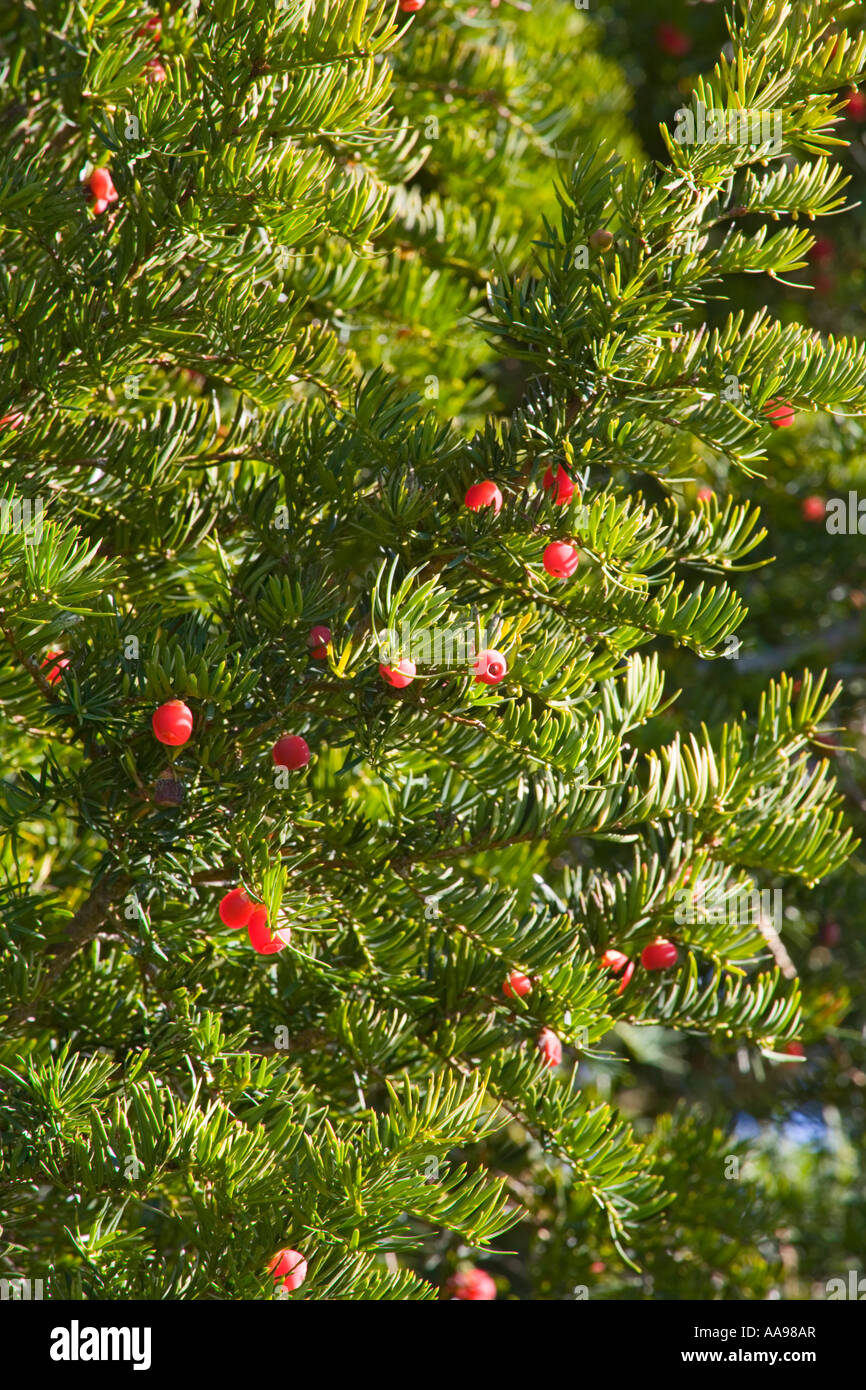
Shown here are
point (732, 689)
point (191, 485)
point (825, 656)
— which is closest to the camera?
point (191, 485)

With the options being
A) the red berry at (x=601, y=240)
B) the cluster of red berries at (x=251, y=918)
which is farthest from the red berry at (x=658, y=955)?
the red berry at (x=601, y=240)

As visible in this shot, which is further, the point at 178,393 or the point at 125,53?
the point at 178,393

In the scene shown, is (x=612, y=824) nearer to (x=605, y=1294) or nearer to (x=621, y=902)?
(x=621, y=902)

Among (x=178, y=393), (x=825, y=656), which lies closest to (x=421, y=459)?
(x=178, y=393)

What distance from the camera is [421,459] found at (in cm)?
80

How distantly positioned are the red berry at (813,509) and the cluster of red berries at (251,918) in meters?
1.09

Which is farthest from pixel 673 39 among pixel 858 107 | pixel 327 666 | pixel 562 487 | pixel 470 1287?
pixel 470 1287

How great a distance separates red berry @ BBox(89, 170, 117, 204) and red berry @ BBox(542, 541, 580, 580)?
480 millimetres

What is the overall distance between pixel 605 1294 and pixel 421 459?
0.92 meters

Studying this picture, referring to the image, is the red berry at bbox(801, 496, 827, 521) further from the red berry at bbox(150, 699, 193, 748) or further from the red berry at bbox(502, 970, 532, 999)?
the red berry at bbox(150, 699, 193, 748)

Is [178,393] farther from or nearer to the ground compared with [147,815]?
farther from the ground

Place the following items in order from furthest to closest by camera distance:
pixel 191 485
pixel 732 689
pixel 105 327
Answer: pixel 732 689 → pixel 191 485 → pixel 105 327

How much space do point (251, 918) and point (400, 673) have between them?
0.65 feet

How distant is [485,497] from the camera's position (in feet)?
2.51
